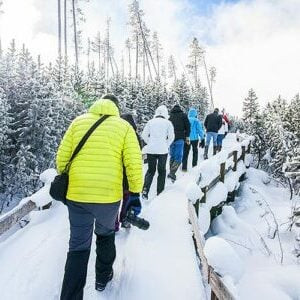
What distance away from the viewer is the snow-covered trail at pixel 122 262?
4.51 m

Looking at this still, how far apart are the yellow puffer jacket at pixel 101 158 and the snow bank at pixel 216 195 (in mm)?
6786

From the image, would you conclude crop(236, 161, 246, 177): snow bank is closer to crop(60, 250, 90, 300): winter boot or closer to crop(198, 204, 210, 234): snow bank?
crop(198, 204, 210, 234): snow bank

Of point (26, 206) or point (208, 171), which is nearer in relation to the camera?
point (26, 206)

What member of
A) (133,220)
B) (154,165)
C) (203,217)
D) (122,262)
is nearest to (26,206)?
(122,262)

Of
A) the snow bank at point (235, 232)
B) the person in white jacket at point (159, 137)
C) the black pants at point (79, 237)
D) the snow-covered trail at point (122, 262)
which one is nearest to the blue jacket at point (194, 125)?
the snow bank at point (235, 232)

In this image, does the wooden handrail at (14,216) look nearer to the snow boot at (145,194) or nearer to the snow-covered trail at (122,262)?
the snow-covered trail at (122,262)

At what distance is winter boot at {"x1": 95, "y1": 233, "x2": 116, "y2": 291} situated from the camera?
4.14 m

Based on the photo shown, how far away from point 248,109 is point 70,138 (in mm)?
40414

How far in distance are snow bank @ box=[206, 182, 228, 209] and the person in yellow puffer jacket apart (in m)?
6.79

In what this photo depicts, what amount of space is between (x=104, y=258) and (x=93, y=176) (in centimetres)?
109

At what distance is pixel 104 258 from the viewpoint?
4.23m

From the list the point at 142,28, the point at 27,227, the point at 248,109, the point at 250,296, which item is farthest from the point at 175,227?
the point at 142,28

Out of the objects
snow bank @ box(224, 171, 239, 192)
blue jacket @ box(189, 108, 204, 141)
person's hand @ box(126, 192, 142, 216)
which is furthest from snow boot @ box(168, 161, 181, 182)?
person's hand @ box(126, 192, 142, 216)

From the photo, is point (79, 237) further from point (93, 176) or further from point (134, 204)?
point (134, 204)
